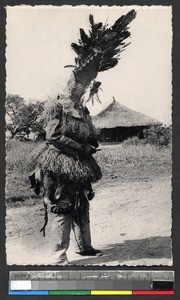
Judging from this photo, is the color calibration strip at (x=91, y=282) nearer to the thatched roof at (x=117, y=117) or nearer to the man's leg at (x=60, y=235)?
the man's leg at (x=60, y=235)

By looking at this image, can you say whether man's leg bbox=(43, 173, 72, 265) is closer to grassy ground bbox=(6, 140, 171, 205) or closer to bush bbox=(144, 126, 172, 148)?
grassy ground bbox=(6, 140, 171, 205)

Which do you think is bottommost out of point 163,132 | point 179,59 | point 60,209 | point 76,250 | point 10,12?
point 76,250

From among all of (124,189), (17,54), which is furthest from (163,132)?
(17,54)

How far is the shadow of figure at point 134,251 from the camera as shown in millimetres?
2029

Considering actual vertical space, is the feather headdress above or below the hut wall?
above

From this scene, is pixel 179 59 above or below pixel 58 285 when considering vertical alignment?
above

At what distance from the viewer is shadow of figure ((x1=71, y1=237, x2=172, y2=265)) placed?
2.03 metres

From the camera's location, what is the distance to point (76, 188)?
202cm

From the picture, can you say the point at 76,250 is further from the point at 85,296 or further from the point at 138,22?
the point at 138,22

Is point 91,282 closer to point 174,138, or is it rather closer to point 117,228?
point 117,228

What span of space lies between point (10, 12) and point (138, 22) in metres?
0.38

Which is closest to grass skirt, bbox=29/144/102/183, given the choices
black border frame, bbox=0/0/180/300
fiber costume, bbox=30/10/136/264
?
fiber costume, bbox=30/10/136/264

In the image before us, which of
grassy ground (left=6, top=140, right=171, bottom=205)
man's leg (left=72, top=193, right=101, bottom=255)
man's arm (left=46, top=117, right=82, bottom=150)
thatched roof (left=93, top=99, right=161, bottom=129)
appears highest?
thatched roof (left=93, top=99, right=161, bottom=129)

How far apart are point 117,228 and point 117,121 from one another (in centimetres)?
32
